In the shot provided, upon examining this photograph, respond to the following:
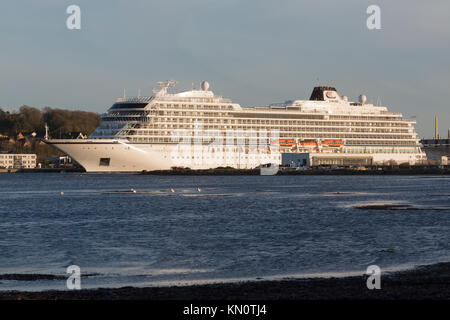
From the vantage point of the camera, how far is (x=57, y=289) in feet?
68.2

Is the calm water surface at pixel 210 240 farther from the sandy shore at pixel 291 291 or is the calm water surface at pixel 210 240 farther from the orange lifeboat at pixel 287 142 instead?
the orange lifeboat at pixel 287 142

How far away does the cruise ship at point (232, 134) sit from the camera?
11900 cm

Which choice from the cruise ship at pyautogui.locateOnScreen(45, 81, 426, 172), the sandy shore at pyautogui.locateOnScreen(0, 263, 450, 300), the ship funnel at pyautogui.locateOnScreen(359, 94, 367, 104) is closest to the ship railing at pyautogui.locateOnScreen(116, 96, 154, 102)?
the cruise ship at pyautogui.locateOnScreen(45, 81, 426, 172)

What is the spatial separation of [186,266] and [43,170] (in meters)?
169

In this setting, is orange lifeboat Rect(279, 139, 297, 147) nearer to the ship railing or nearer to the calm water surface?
the ship railing

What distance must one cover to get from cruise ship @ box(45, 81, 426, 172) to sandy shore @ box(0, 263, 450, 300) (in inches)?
3820

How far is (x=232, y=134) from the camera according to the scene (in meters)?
132

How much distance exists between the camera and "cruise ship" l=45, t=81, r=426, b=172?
119 meters

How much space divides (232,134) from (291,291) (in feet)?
368

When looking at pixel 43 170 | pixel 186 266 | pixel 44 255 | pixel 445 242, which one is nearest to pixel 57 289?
pixel 186 266

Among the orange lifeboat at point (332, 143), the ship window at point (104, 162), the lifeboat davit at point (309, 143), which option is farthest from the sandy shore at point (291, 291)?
the orange lifeboat at point (332, 143)

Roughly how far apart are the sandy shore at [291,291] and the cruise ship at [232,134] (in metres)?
97.0

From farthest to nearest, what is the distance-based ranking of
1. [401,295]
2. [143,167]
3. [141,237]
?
[143,167] < [141,237] < [401,295]
